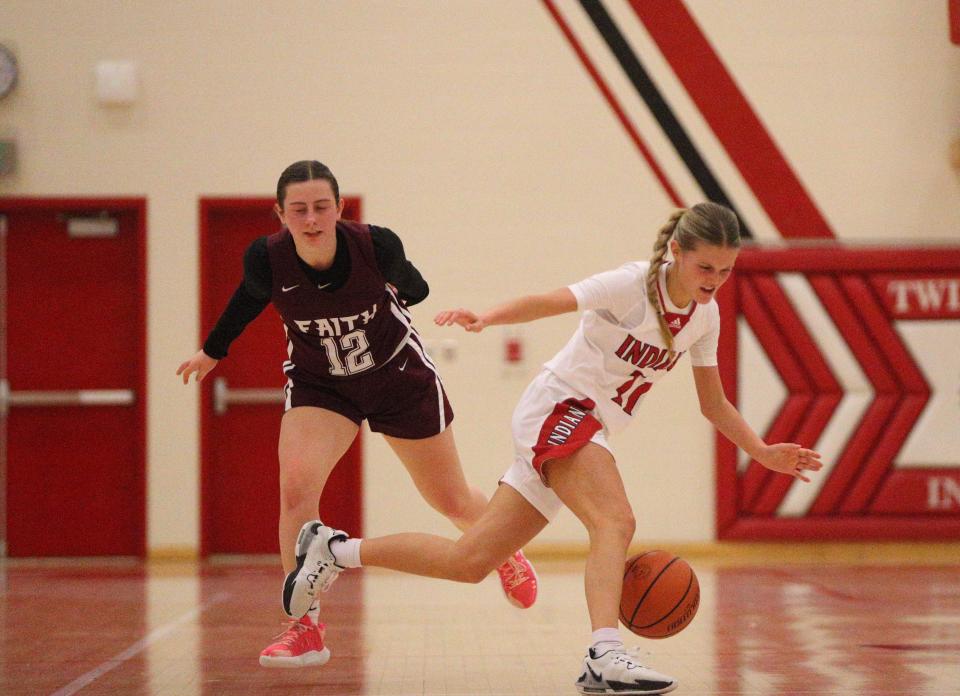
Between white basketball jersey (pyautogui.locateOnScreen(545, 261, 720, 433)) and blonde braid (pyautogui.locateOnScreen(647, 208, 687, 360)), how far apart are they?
1 centimetres

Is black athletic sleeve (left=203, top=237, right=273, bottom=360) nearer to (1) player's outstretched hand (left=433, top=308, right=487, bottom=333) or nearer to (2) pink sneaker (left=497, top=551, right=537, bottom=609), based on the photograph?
(1) player's outstretched hand (left=433, top=308, right=487, bottom=333)

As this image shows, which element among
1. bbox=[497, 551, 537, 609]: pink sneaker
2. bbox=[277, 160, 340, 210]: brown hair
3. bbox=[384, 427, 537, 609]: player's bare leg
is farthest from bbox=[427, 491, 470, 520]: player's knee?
bbox=[277, 160, 340, 210]: brown hair

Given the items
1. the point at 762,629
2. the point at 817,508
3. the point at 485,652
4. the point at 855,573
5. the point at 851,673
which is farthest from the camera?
the point at 817,508

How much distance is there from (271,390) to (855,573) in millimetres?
3935

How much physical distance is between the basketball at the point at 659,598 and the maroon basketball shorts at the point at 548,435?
36 cm

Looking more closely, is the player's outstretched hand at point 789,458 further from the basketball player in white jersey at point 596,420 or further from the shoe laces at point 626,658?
the shoe laces at point 626,658

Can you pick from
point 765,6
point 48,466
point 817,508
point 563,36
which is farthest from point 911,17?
point 48,466

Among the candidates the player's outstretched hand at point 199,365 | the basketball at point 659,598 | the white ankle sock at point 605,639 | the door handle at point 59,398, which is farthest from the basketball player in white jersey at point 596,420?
the door handle at point 59,398

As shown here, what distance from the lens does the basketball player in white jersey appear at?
3109 millimetres

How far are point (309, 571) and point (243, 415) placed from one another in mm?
4336

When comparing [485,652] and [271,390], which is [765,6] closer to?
[271,390]

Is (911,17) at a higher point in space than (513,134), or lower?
higher

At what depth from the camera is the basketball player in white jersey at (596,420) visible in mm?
3109

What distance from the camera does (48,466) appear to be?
7484 mm
